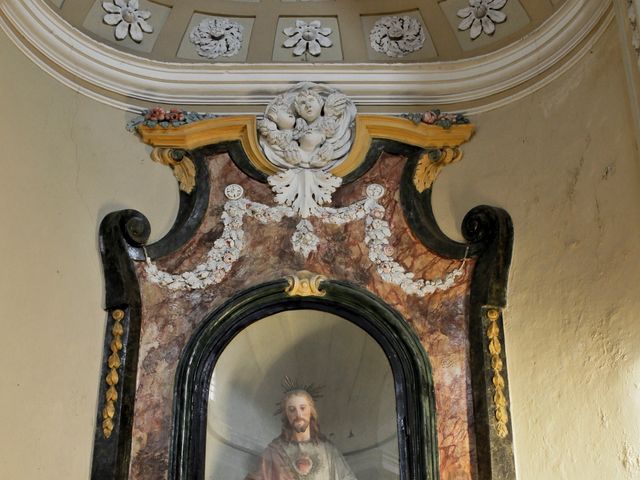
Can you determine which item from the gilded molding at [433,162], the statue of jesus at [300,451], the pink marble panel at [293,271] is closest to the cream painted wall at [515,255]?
the gilded molding at [433,162]

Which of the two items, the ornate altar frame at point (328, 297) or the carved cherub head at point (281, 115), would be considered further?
the carved cherub head at point (281, 115)

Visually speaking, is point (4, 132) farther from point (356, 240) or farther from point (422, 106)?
point (422, 106)

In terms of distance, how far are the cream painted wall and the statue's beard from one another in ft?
2.98

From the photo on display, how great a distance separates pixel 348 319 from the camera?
473cm

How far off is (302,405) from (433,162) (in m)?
1.37

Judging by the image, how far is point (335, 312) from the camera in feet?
15.6

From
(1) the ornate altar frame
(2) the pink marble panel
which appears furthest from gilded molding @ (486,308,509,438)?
(2) the pink marble panel

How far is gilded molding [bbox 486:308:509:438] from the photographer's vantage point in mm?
4353

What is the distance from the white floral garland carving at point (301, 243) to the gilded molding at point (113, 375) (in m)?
0.29

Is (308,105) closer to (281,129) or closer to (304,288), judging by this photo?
(281,129)

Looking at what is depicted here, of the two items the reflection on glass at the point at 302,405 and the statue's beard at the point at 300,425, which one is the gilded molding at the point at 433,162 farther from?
the statue's beard at the point at 300,425

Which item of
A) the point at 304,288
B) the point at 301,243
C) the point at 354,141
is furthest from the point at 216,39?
the point at 304,288

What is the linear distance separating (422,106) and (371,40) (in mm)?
464

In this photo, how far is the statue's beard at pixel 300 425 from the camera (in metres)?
4.55
